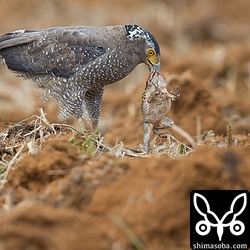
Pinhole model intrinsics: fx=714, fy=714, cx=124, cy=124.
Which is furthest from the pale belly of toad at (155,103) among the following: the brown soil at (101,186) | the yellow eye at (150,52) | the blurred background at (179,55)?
the blurred background at (179,55)

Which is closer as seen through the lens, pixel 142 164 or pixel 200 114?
pixel 142 164

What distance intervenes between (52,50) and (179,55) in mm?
7775

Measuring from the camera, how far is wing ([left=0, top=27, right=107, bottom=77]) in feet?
27.0

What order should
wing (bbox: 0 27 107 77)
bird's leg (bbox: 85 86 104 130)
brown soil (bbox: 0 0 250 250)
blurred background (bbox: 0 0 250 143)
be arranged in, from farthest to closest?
blurred background (bbox: 0 0 250 143), bird's leg (bbox: 85 86 104 130), wing (bbox: 0 27 107 77), brown soil (bbox: 0 0 250 250)

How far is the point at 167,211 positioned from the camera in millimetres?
4680

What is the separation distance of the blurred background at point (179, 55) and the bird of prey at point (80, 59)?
608mm

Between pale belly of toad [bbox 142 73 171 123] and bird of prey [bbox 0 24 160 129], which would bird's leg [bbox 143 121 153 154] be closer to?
pale belly of toad [bbox 142 73 171 123]

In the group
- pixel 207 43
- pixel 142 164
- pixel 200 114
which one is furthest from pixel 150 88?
pixel 207 43

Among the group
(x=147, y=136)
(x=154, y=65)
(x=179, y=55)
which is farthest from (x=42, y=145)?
(x=179, y=55)

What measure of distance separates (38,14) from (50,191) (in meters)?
14.3

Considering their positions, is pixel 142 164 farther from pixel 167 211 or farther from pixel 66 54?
pixel 66 54

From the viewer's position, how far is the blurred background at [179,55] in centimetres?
1072

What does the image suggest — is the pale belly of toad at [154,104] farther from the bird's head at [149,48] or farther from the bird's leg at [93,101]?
Result: the bird's leg at [93,101]

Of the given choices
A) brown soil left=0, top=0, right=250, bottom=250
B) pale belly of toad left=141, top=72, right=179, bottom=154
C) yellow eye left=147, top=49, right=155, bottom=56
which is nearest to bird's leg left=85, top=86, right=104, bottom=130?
yellow eye left=147, top=49, right=155, bottom=56
